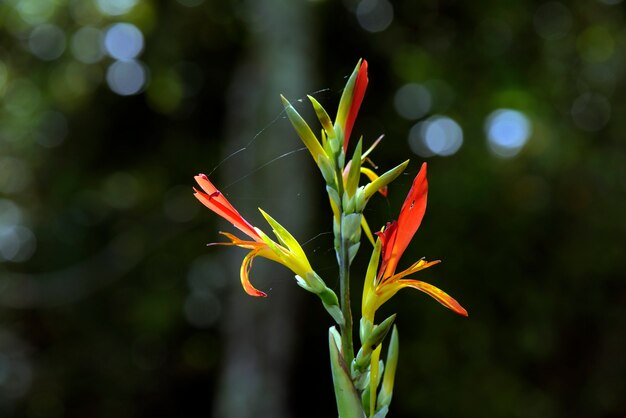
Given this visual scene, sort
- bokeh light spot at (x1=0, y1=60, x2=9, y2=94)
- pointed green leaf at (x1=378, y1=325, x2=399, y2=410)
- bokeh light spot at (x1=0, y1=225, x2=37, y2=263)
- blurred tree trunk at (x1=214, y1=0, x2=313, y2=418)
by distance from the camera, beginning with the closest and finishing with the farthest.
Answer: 1. pointed green leaf at (x1=378, y1=325, x2=399, y2=410)
2. blurred tree trunk at (x1=214, y1=0, x2=313, y2=418)
3. bokeh light spot at (x1=0, y1=60, x2=9, y2=94)
4. bokeh light spot at (x1=0, y1=225, x2=37, y2=263)

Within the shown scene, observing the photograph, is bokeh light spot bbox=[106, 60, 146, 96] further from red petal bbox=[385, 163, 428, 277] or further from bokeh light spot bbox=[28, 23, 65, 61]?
red petal bbox=[385, 163, 428, 277]

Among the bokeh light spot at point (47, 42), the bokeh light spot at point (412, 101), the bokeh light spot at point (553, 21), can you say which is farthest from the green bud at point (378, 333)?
the bokeh light spot at point (47, 42)

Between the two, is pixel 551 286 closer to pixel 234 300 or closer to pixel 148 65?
pixel 234 300

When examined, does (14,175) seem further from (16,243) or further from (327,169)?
(327,169)

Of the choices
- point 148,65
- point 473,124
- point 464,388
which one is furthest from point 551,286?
point 148,65

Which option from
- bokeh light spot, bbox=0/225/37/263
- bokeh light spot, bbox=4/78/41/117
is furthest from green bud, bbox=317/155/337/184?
bokeh light spot, bbox=0/225/37/263

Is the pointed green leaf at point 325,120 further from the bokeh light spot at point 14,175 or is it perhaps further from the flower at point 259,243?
the bokeh light spot at point 14,175
